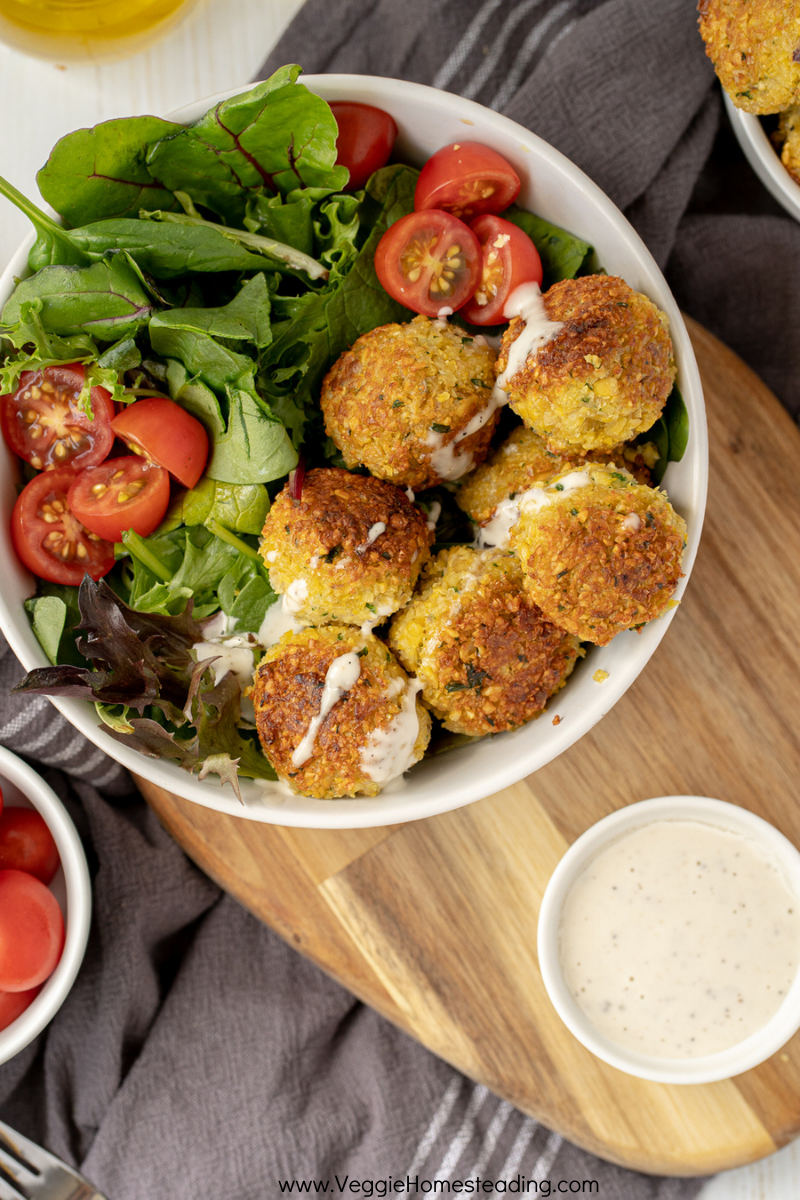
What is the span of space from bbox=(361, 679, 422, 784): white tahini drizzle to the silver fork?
1559mm

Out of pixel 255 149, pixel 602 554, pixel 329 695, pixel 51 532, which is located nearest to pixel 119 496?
pixel 51 532

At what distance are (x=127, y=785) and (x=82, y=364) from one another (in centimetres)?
112

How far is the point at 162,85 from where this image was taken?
269 cm

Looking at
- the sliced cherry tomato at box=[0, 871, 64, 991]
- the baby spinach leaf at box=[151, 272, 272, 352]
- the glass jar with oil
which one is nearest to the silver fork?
the sliced cherry tomato at box=[0, 871, 64, 991]

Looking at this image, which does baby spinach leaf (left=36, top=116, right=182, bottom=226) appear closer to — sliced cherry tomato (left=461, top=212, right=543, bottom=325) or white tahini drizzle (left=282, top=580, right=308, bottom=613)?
sliced cherry tomato (left=461, top=212, right=543, bottom=325)

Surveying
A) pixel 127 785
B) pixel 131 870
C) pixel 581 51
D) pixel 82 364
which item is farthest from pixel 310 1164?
Result: pixel 581 51

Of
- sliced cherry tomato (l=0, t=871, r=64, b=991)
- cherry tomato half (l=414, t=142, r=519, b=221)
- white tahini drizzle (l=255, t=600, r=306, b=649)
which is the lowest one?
sliced cherry tomato (l=0, t=871, r=64, b=991)

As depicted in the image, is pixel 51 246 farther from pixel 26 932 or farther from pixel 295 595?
pixel 26 932

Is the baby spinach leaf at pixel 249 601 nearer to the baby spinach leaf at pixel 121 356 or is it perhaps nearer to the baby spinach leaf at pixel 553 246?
the baby spinach leaf at pixel 121 356

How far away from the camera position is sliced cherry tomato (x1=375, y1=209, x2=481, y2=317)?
206 centimetres

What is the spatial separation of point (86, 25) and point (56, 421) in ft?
3.89

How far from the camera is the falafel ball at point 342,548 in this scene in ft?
6.36

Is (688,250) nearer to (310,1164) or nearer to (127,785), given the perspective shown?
(127,785)

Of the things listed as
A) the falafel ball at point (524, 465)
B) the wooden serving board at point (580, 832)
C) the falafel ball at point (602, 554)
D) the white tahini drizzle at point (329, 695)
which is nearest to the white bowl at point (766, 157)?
the wooden serving board at point (580, 832)
